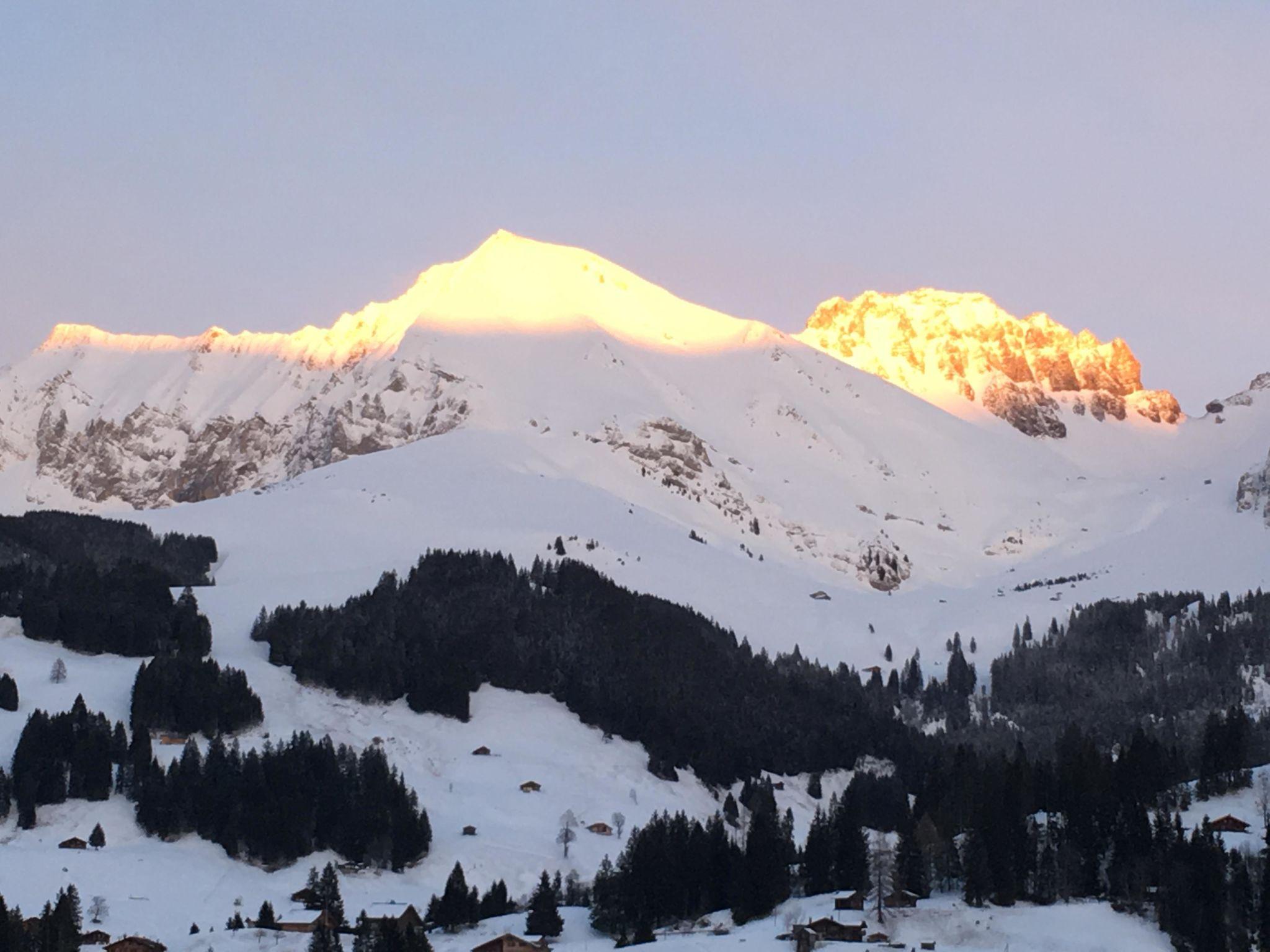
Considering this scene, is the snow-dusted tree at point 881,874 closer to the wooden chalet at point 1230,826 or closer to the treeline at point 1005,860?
the treeline at point 1005,860

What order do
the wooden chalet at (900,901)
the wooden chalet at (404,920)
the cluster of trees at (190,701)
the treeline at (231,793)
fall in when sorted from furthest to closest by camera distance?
the cluster of trees at (190,701), the treeline at (231,793), the wooden chalet at (900,901), the wooden chalet at (404,920)

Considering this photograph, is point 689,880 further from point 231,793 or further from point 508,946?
point 231,793

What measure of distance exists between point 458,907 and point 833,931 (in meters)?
31.2

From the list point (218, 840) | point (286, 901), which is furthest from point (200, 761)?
point (286, 901)

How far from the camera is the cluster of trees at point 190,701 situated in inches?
7579

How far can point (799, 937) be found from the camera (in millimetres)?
139625

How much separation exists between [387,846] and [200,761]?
780 inches

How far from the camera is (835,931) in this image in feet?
470

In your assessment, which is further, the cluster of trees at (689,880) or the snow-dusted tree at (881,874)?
the cluster of trees at (689,880)

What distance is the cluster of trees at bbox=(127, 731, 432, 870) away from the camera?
174 metres

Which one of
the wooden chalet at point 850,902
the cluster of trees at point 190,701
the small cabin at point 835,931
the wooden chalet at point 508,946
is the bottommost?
the wooden chalet at point 508,946

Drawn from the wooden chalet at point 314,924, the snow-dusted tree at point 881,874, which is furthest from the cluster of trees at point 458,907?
the snow-dusted tree at point 881,874

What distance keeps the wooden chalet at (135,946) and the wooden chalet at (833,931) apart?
151ft

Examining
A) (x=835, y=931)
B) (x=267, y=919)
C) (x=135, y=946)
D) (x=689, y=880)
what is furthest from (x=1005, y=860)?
(x=135, y=946)
